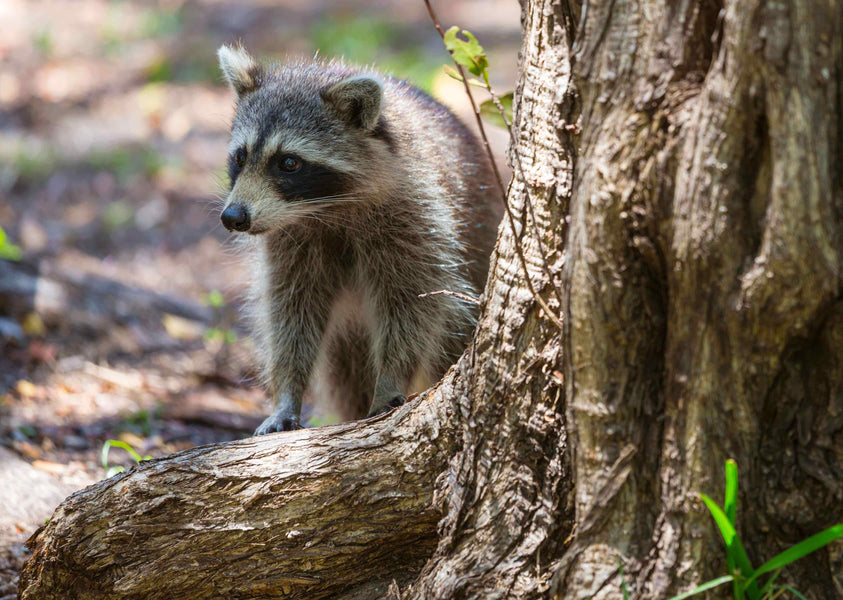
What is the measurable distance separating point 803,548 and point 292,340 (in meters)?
2.21

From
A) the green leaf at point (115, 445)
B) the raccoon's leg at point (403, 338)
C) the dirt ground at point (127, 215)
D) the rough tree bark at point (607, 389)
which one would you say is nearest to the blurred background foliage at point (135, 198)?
the dirt ground at point (127, 215)

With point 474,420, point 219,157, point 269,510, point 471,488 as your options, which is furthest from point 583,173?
point 219,157

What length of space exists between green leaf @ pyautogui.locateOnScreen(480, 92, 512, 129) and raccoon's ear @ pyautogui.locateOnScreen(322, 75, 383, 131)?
40cm

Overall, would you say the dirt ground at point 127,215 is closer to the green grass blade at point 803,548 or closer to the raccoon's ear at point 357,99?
the raccoon's ear at point 357,99

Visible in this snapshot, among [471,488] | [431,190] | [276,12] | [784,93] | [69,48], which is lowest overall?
[471,488]

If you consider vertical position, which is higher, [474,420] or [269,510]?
[474,420]

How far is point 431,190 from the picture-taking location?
329 centimetres

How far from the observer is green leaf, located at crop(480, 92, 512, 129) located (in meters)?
2.96

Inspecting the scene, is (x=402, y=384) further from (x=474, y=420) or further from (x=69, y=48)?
(x=69, y=48)

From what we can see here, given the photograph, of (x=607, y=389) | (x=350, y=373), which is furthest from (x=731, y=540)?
(x=350, y=373)

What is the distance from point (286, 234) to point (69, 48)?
21.9 feet

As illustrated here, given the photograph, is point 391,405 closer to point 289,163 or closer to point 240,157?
point 289,163

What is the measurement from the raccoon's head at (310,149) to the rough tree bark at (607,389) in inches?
46.2

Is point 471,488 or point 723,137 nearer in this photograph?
point 723,137
